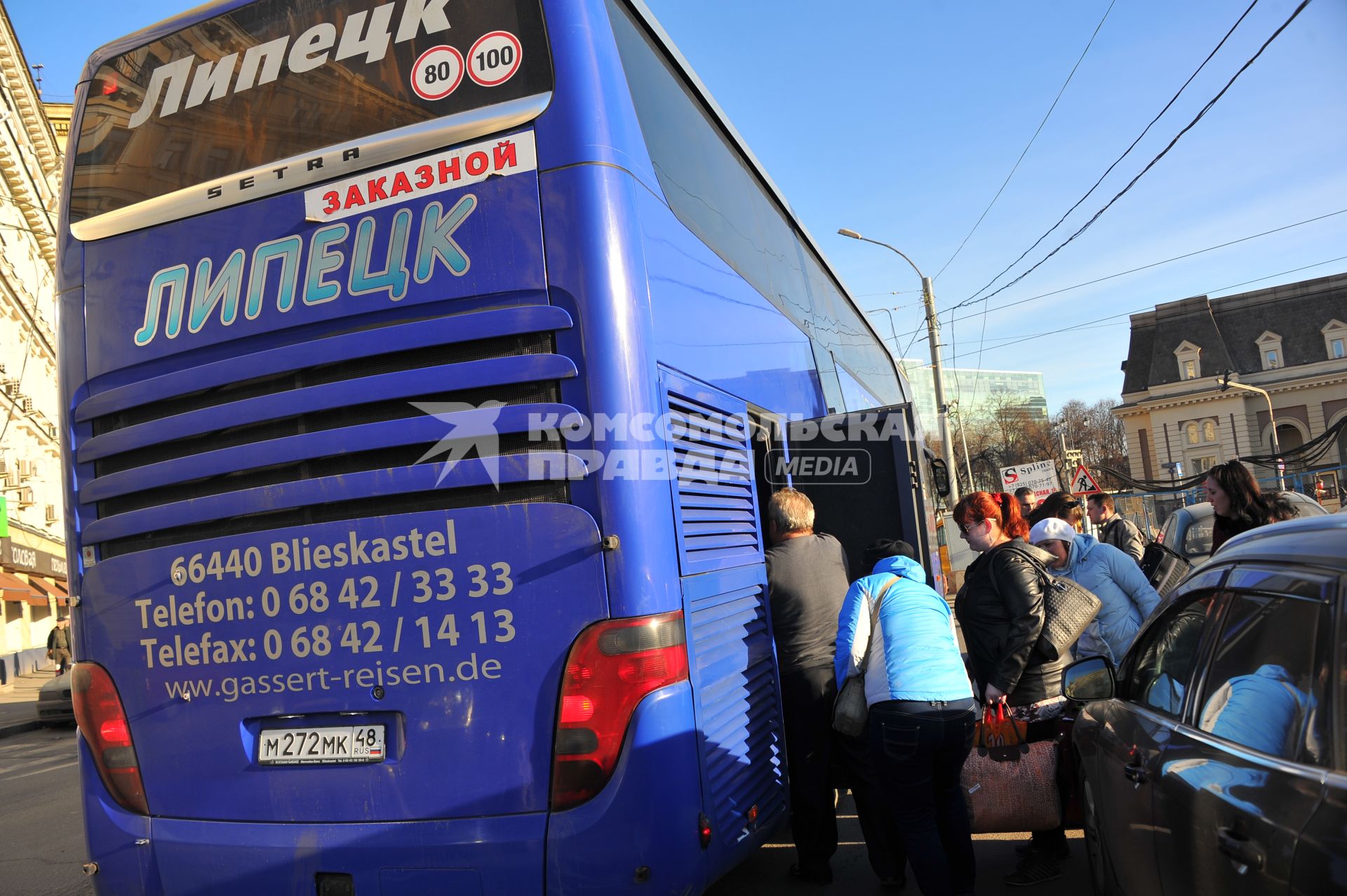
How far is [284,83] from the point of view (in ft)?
13.0

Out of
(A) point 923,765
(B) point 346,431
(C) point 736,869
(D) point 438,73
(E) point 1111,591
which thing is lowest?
(C) point 736,869

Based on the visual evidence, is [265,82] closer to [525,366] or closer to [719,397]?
[525,366]

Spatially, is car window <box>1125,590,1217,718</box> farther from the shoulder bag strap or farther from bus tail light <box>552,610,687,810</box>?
bus tail light <box>552,610,687,810</box>

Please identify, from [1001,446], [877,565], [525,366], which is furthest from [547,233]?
[1001,446]

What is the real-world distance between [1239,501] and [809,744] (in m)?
3.27

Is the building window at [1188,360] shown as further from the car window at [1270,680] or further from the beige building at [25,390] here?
the car window at [1270,680]

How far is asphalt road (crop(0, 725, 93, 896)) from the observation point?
239 inches

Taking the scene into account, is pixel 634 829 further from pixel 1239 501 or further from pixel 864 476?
pixel 1239 501

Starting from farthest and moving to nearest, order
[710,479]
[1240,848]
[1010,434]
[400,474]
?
[1010,434] → [710,479] → [400,474] → [1240,848]

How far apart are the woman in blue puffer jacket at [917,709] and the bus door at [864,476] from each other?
1.73 metres

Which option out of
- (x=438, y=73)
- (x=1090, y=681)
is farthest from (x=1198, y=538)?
(x=438, y=73)

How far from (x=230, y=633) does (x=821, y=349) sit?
5236 mm

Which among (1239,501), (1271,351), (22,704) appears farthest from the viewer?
(1271,351)

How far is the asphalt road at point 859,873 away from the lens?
187 inches
